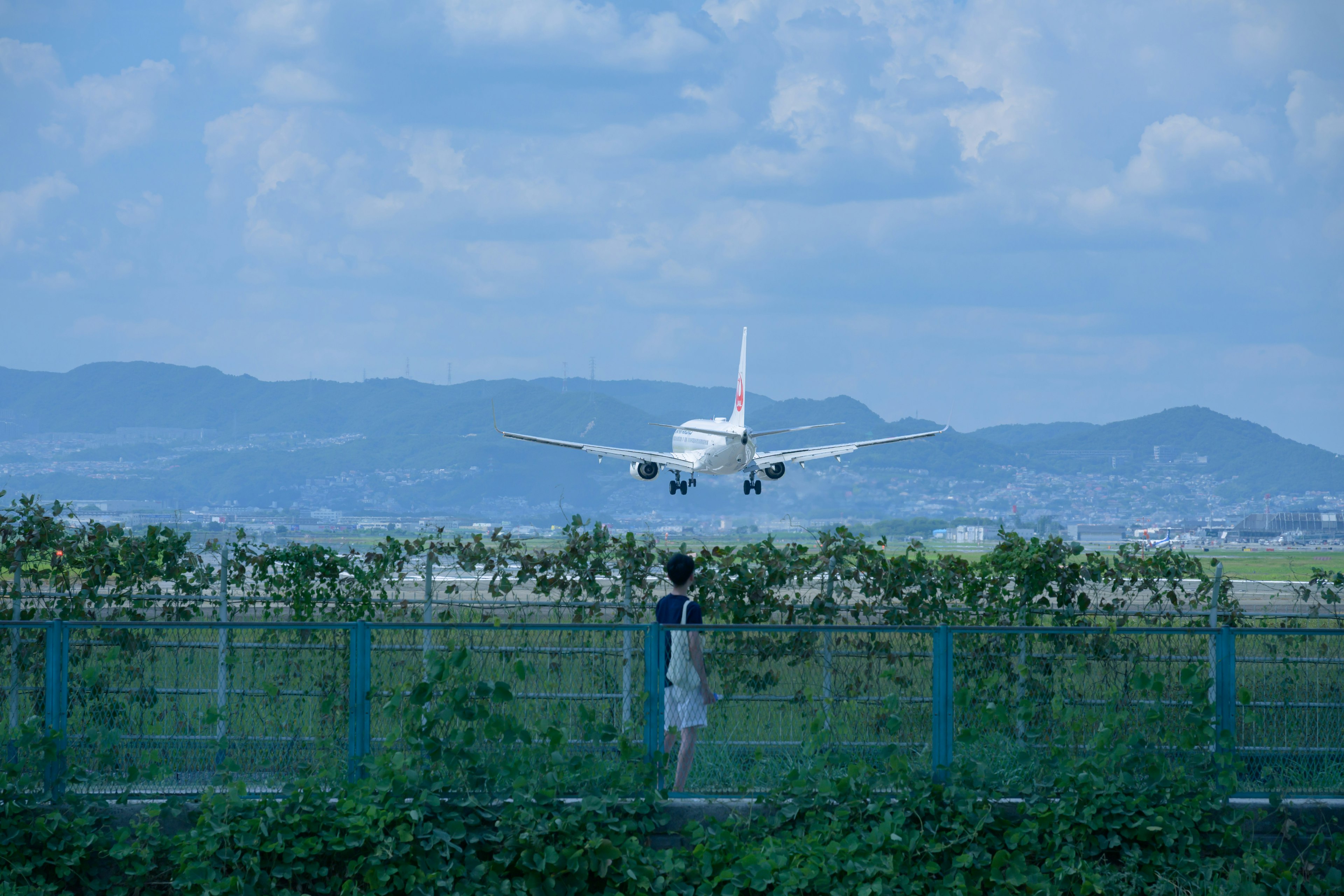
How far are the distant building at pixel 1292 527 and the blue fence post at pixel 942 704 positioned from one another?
17689 centimetres

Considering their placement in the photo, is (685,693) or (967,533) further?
(967,533)

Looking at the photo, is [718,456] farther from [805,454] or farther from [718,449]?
[805,454]

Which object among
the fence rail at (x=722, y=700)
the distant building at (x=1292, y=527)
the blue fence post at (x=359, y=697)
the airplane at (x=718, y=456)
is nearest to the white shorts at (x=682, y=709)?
the fence rail at (x=722, y=700)

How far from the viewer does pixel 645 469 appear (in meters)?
56.7

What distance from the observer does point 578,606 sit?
1127 centimetres

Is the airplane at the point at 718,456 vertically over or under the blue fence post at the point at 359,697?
over

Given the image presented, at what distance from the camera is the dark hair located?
8.71 meters

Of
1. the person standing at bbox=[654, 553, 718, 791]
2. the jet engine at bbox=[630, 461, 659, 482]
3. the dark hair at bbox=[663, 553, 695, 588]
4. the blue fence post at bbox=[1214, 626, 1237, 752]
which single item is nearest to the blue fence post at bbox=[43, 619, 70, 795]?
the person standing at bbox=[654, 553, 718, 791]

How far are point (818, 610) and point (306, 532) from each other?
164224 millimetres

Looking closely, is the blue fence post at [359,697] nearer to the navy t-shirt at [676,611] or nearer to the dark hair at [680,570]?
the navy t-shirt at [676,611]

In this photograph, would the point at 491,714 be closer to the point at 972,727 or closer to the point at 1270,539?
the point at 972,727

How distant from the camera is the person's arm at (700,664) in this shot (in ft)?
27.0

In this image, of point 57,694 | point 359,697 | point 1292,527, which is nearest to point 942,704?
point 359,697

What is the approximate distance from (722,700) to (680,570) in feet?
3.12
